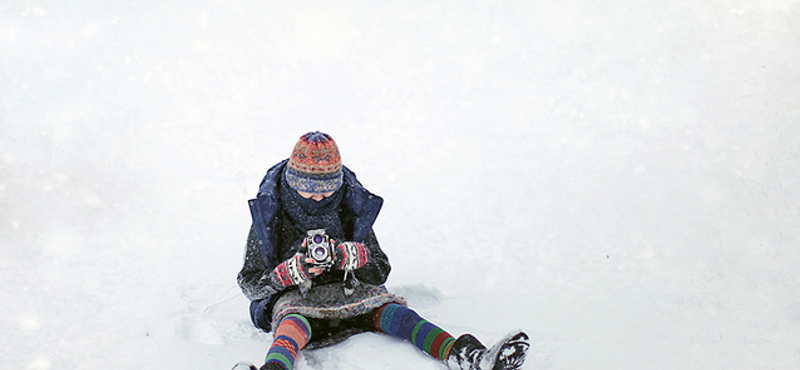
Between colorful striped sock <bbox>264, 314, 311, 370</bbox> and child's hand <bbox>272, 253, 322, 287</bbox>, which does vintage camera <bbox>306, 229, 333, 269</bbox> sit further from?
colorful striped sock <bbox>264, 314, 311, 370</bbox>

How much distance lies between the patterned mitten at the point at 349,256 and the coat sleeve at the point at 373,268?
15cm

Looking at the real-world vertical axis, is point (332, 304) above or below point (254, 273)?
below

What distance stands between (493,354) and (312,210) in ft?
3.35

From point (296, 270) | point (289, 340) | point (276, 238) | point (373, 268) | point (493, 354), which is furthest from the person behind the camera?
point (373, 268)

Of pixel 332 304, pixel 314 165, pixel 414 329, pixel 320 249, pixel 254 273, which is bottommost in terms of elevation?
pixel 414 329

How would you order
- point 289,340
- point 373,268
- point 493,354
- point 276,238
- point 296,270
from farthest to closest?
point 373,268 < point 276,238 < point 296,270 < point 289,340 < point 493,354

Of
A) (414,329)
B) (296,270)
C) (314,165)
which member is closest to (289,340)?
(296,270)

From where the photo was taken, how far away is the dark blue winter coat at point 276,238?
3.02 m

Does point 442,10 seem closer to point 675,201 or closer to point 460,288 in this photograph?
point 675,201

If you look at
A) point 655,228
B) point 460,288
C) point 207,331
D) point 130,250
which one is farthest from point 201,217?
point 655,228

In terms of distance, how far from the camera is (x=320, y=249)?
9.50ft

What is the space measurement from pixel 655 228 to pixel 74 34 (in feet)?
18.6

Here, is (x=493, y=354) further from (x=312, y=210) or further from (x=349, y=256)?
(x=312, y=210)

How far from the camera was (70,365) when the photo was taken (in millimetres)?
3090
